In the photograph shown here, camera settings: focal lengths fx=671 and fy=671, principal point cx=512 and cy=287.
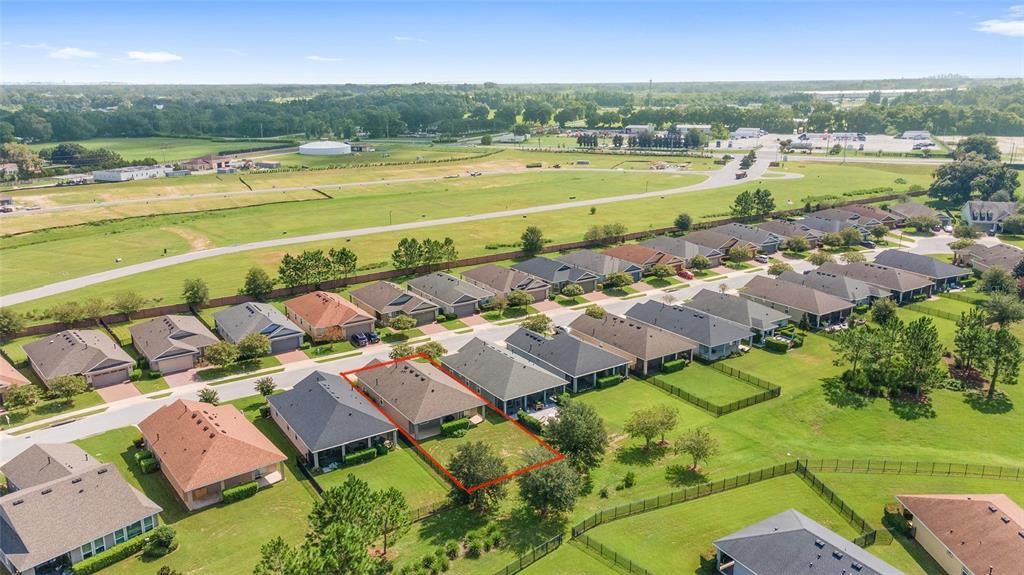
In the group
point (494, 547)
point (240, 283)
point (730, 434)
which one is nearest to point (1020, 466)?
point (730, 434)

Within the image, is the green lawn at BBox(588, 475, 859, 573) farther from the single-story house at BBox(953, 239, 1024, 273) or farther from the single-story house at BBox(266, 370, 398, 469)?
the single-story house at BBox(953, 239, 1024, 273)

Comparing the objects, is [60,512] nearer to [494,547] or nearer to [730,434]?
[494,547]

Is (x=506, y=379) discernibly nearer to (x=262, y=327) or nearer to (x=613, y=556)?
(x=613, y=556)

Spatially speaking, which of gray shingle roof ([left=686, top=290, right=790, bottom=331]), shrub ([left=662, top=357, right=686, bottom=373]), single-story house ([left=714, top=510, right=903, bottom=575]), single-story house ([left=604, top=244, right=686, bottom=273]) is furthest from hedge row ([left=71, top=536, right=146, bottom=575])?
single-story house ([left=604, top=244, right=686, bottom=273])

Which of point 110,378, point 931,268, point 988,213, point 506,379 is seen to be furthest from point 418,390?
point 988,213

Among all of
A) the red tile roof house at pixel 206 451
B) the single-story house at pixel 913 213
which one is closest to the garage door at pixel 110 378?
the red tile roof house at pixel 206 451

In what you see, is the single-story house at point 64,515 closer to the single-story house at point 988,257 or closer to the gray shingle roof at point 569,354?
the gray shingle roof at point 569,354

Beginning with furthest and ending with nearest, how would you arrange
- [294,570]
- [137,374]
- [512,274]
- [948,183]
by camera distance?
[948,183] < [512,274] < [137,374] < [294,570]
